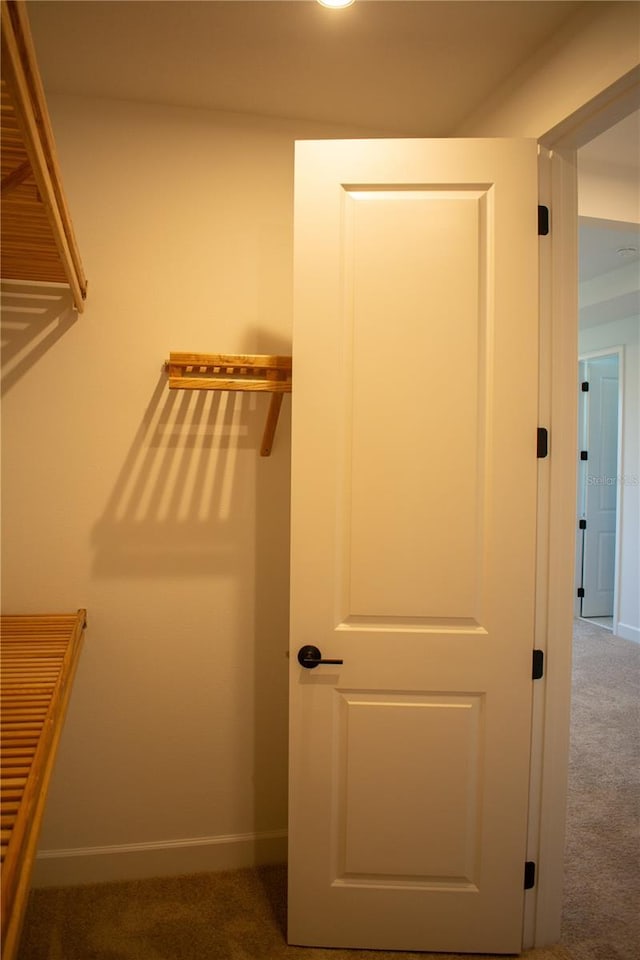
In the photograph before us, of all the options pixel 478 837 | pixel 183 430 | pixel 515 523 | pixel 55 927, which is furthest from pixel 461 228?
pixel 55 927

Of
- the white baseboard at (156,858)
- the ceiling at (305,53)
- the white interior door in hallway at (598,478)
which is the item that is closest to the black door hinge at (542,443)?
the ceiling at (305,53)

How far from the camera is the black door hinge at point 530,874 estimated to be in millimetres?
1772

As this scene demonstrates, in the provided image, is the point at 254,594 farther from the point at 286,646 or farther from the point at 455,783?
the point at 455,783

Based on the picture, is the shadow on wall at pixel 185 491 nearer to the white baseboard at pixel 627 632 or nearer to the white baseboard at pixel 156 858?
the white baseboard at pixel 156 858

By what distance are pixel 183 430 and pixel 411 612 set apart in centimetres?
100

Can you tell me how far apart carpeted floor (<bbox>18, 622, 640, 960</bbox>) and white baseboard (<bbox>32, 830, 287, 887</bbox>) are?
0.03 metres

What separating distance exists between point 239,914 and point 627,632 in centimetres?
437

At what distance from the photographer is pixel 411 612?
1.74m

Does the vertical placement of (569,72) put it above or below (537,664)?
above

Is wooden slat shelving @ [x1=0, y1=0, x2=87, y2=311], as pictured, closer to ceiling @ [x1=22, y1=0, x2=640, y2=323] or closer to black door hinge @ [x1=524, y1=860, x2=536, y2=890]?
ceiling @ [x1=22, y1=0, x2=640, y2=323]

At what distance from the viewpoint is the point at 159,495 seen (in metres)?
2.09

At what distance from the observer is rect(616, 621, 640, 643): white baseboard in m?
5.05

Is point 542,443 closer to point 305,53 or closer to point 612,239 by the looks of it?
point 305,53

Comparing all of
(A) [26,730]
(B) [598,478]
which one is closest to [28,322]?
(A) [26,730]
